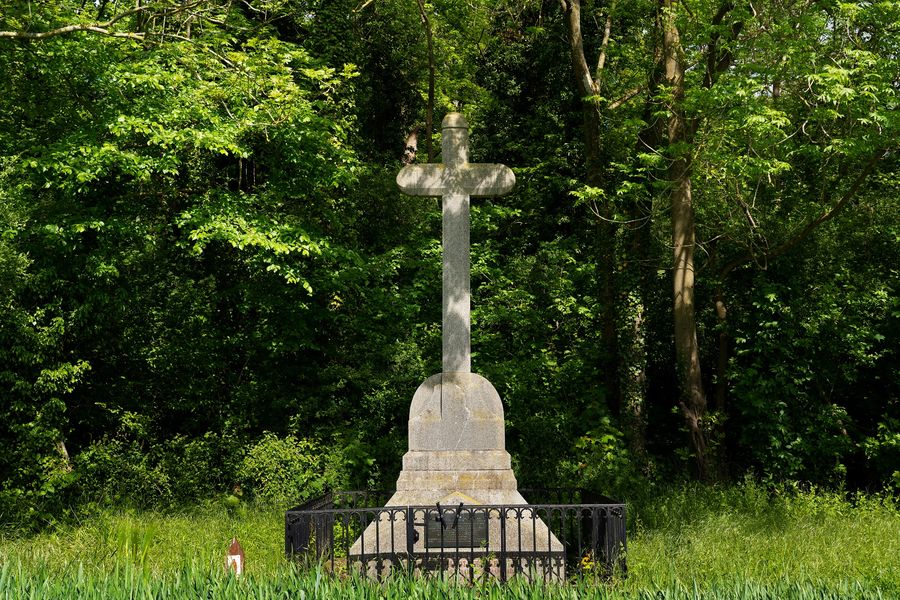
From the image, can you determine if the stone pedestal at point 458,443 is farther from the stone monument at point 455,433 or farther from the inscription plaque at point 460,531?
the inscription plaque at point 460,531

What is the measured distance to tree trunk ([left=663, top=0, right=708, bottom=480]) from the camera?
14.0 m

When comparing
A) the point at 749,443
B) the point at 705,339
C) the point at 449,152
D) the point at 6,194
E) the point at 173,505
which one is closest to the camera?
the point at 449,152

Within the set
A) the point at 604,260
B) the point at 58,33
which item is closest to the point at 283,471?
the point at 604,260

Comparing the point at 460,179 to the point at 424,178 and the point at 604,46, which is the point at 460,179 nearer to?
the point at 424,178

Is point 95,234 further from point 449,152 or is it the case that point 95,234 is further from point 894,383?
point 894,383

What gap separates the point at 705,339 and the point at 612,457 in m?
3.63

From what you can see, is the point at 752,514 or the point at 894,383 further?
the point at 894,383

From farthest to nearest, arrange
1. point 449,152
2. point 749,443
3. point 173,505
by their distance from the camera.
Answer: point 749,443 < point 173,505 < point 449,152

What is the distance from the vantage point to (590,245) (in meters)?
17.0

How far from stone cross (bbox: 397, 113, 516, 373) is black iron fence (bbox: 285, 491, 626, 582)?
5.57 ft

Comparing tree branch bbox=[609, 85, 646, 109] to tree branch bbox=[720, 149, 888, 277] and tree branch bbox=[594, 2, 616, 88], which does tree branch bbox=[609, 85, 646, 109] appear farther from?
tree branch bbox=[720, 149, 888, 277]

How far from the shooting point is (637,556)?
8609 millimetres

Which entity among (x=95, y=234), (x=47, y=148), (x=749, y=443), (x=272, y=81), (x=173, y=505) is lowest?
(x=173, y=505)

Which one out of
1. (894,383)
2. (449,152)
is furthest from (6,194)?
(894,383)
